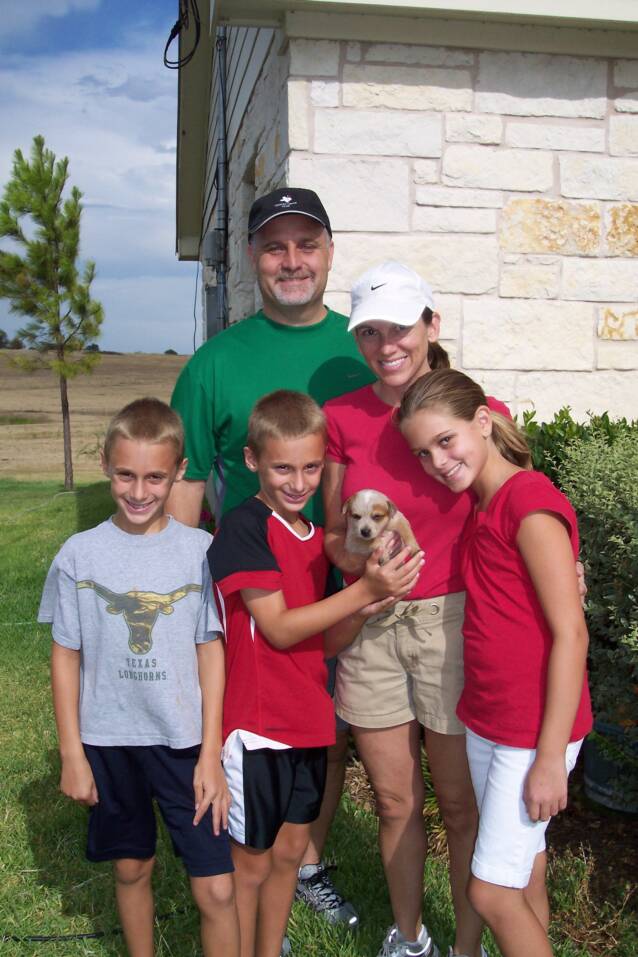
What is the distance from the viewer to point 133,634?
7.30 ft

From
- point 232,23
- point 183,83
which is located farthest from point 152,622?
point 183,83

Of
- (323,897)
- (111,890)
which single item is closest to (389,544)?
(323,897)

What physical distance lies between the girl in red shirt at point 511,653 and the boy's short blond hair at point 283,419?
0.80ft

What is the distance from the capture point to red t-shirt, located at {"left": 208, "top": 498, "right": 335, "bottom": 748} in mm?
2205

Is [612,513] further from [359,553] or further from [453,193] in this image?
[453,193]

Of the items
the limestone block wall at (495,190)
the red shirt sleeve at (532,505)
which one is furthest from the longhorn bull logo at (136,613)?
the limestone block wall at (495,190)

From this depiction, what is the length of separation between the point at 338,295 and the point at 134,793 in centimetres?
268

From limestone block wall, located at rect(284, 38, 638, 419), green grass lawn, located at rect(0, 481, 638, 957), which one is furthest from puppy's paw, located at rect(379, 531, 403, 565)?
limestone block wall, located at rect(284, 38, 638, 419)

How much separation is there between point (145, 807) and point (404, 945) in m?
0.93

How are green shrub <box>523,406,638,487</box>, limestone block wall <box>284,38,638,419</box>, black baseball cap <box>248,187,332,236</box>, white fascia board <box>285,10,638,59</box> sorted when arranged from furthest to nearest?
limestone block wall <box>284,38,638,419</box>
white fascia board <box>285,10,638,59</box>
green shrub <box>523,406,638,487</box>
black baseball cap <box>248,187,332,236</box>

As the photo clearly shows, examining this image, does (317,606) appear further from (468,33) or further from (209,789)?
(468,33)

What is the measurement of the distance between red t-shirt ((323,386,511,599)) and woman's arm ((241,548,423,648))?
190 millimetres

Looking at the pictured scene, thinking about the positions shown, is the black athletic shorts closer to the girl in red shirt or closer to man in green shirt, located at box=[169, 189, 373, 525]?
the girl in red shirt

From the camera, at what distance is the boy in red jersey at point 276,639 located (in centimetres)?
219
